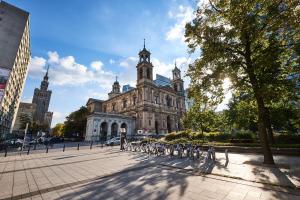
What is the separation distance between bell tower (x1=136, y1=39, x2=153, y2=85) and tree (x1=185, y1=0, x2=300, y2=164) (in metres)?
38.4

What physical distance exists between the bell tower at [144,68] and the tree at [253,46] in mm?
38420

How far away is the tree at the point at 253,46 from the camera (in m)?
8.91

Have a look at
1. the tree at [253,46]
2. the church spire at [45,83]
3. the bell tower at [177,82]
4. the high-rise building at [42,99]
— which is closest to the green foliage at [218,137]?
the tree at [253,46]

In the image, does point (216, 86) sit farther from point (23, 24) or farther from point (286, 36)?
point (23, 24)

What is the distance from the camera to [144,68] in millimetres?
50375

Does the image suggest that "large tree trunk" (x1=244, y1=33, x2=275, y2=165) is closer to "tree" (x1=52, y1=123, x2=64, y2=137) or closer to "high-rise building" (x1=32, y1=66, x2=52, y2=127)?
"tree" (x1=52, y1=123, x2=64, y2=137)

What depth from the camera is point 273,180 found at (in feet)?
21.3

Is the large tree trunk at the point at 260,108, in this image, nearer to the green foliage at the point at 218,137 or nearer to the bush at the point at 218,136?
the green foliage at the point at 218,137

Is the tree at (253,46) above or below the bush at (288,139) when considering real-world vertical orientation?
above

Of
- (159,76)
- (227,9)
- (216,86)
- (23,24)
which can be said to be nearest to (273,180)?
(216,86)

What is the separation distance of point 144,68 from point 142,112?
45.0 ft

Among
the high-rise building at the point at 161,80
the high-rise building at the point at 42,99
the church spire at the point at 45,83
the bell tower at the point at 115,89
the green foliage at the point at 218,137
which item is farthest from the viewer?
the church spire at the point at 45,83

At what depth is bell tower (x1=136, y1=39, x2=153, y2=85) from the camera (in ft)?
166

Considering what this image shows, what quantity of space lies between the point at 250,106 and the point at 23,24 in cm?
4647
